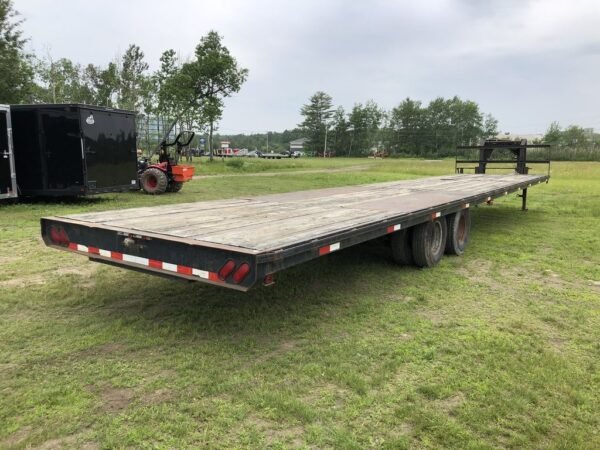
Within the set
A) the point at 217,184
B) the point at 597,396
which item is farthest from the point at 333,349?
the point at 217,184

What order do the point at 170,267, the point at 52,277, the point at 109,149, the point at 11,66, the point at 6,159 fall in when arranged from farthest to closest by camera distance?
the point at 11,66 → the point at 109,149 → the point at 6,159 → the point at 52,277 → the point at 170,267

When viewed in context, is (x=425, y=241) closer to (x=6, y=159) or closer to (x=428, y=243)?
(x=428, y=243)

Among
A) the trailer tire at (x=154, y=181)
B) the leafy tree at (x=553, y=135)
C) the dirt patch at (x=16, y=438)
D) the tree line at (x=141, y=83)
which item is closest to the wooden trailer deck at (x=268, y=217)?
the dirt patch at (x=16, y=438)

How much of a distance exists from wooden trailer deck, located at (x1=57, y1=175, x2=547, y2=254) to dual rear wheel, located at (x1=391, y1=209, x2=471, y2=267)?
294 millimetres

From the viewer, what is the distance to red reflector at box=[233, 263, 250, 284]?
3072 millimetres

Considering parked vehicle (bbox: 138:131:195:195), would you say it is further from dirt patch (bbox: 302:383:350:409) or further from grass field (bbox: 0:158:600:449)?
dirt patch (bbox: 302:383:350:409)

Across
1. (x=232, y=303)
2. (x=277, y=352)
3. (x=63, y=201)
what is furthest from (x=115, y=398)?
(x=63, y=201)

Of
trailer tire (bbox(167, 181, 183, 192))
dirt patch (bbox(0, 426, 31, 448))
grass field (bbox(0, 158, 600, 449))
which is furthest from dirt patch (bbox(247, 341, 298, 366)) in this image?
trailer tire (bbox(167, 181, 183, 192))

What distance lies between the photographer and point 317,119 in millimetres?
99500

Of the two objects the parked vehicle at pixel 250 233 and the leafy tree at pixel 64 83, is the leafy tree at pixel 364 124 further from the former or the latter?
the parked vehicle at pixel 250 233

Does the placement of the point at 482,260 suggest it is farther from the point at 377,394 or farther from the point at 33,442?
the point at 33,442

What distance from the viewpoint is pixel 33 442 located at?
2541 millimetres

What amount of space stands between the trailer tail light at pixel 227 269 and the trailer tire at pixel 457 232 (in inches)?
167

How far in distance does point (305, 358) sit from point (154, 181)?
11408 millimetres
